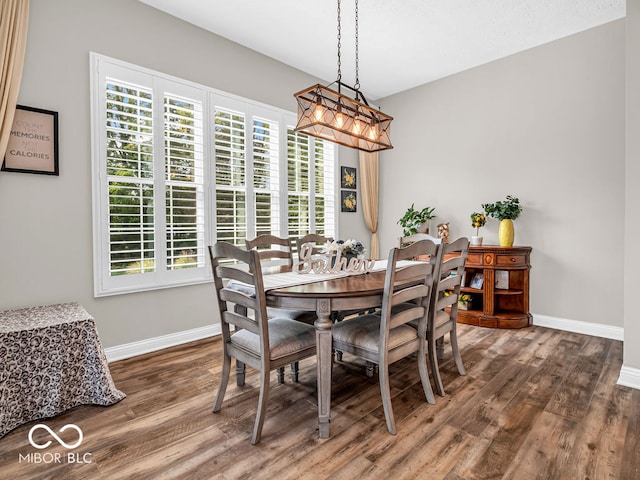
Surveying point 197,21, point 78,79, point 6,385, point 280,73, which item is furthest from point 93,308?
point 280,73

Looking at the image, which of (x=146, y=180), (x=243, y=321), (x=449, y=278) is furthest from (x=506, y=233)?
(x=146, y=180)

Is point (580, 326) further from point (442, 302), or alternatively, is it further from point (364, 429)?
point (364, 429)

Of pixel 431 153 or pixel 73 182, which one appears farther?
pixel 431 153

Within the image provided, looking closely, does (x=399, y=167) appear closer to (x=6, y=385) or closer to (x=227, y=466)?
(x=227, y=466)

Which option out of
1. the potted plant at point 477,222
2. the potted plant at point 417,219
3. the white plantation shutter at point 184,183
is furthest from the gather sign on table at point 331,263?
the potted plant at point 417,219

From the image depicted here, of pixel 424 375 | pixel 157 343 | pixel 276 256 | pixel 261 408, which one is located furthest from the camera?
pixel 157 343

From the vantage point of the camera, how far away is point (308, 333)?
6.77 feet

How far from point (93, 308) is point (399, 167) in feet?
13.7

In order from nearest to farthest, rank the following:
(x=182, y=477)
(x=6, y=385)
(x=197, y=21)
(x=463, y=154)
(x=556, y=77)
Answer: (x=182, y=477)
(x=6, y=385)
(x=197, y=21)
(x=556, y=77)
(x=463, y=154)

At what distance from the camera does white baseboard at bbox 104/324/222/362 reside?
2953 mm

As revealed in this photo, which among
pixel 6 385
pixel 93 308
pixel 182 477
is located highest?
pixel 93 308

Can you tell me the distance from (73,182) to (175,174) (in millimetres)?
810

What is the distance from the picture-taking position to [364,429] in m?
1.93

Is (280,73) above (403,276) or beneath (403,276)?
above
